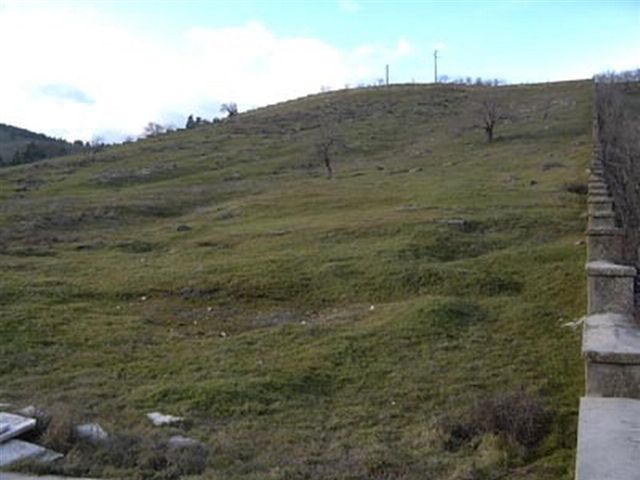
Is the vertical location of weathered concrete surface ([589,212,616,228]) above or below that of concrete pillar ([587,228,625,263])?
above

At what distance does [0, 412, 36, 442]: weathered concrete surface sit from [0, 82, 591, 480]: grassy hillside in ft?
1.66

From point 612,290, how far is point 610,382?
2340 millimetres

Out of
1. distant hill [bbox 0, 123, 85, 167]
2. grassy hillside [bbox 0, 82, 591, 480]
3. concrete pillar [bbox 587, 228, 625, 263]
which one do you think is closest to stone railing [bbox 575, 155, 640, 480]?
grassy hillside [bbox 0, 82, 591, 480]

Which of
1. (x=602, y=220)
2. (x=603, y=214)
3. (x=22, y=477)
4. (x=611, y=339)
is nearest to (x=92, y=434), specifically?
(x=22, y=477)

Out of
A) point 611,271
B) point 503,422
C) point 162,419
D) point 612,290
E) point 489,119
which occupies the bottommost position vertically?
→ point 162,419

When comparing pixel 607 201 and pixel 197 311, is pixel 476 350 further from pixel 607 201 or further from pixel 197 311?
pixel 197 311

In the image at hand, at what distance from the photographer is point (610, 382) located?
5883 mm

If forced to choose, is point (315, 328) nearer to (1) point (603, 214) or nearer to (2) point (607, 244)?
(1) point (603, 214)

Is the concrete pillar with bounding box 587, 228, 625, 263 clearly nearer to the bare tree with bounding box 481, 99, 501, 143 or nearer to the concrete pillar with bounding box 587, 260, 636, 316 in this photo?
the concrete pillar with bounding box 587, 260, 636, 316

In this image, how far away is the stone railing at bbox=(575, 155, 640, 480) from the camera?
15.0ft

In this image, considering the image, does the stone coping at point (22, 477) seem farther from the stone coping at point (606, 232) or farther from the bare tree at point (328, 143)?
the bare tree at point (328, 143)

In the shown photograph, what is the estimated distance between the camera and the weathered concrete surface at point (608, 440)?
4.41 meters

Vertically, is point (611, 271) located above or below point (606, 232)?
below

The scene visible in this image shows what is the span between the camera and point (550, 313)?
39.4ft
